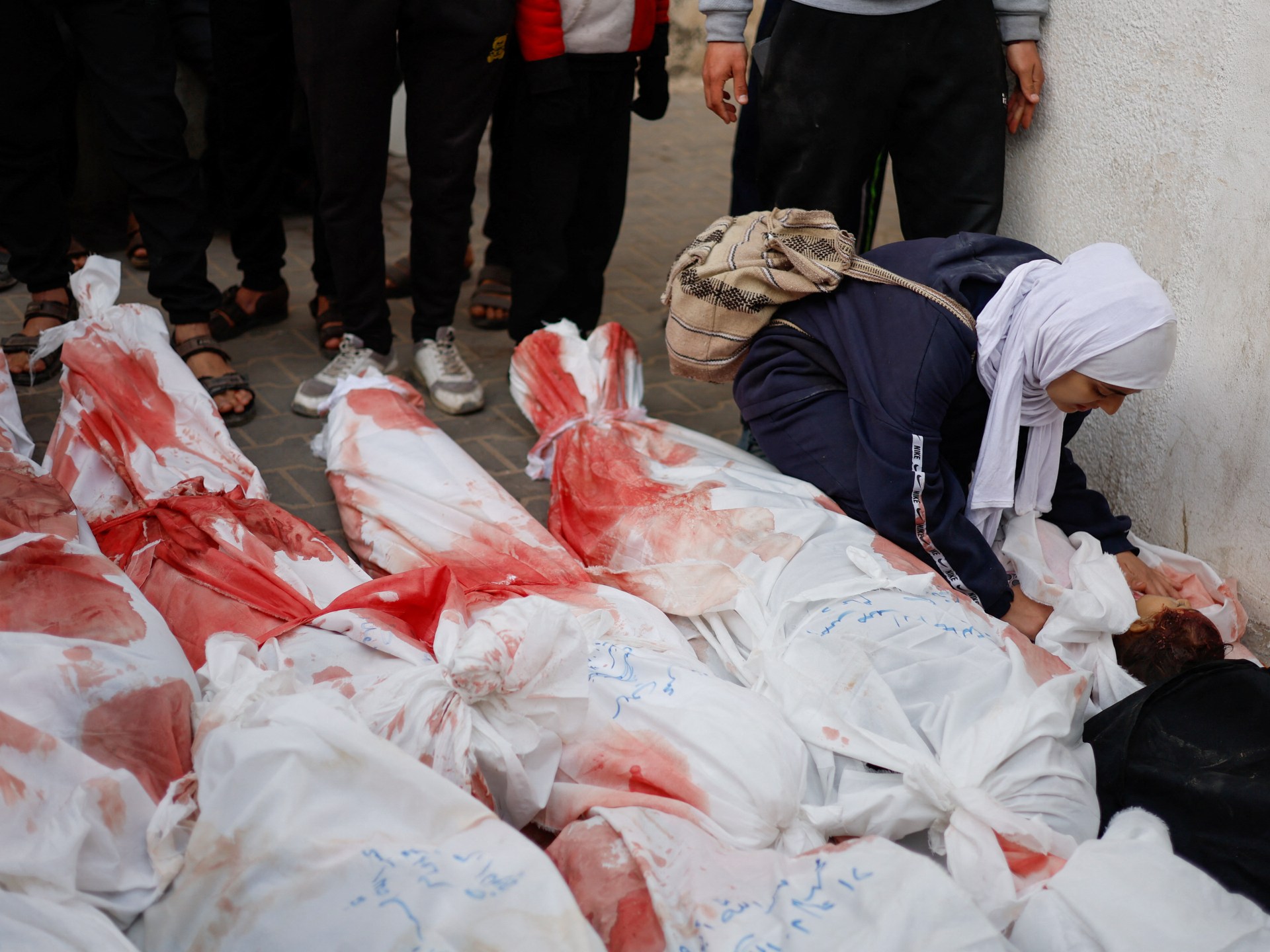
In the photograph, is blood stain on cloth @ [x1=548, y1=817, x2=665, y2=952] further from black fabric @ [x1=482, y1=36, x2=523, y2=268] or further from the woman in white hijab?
black fabric @ [x1=482, y1=36, x2=523, y2=268]

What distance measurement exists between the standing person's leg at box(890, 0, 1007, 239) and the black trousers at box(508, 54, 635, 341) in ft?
2.90

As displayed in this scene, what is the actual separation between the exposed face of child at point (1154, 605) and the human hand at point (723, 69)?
1.57 m

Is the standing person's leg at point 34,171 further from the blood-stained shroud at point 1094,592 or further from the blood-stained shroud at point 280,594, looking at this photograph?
the blood-stained shroud at point 1094,592

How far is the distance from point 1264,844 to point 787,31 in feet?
6.66

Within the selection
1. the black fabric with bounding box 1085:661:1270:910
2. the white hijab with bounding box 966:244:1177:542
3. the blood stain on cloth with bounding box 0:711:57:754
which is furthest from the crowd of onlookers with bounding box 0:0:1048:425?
the blood stain on cloth with bounding box 0:711:57:754

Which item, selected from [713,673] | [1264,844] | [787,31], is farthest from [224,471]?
[1264,844]

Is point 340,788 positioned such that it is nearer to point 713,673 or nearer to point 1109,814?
point 713,673

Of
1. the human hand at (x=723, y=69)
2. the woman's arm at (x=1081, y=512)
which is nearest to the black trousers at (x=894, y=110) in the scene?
the human hand at (x=723, y=69)

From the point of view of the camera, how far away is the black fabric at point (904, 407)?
2322mm

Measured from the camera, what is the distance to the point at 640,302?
4.19 m

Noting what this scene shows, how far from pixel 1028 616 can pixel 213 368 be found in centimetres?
225

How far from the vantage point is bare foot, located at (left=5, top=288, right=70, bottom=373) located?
10.3 ft

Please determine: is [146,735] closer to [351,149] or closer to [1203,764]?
[1203,764]

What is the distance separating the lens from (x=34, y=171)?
3090mm
